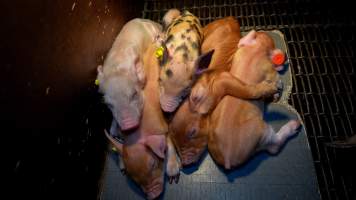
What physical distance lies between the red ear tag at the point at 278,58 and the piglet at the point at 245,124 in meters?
0.17

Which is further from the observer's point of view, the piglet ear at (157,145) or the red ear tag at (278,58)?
the red ear tag at (278,58)

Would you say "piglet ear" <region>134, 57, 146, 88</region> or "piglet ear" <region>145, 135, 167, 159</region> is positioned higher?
"piglet ear" <region>134, 57, 146, 88</region>

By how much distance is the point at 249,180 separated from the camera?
6.41 ft

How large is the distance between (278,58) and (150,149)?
1228mm

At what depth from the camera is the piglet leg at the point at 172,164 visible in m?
1.97

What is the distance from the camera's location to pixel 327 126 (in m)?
2.25

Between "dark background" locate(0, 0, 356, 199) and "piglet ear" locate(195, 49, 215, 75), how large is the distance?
699 millimetres

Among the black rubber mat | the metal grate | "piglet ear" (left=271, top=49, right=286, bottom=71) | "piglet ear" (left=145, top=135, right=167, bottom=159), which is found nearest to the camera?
"piglet ear" (left=145, top=135, right=167, bottom=159)

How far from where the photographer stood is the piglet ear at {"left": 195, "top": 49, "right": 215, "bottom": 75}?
189 centimetres

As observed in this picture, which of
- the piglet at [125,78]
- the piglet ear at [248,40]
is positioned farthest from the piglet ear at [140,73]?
the piglet ear at [248,40]

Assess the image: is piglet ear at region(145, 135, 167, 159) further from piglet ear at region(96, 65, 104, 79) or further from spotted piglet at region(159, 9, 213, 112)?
piglet ear at region(96, 65, 104, 79)

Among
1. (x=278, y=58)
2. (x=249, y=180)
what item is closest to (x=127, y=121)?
(x=249, y=180)

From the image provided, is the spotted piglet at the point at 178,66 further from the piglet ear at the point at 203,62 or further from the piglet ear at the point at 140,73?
the piglet ear at the point at 140,73

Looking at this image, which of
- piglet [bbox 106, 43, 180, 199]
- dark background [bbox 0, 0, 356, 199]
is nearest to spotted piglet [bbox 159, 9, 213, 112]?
piglet [bbox 106, 43, 180, 199]
